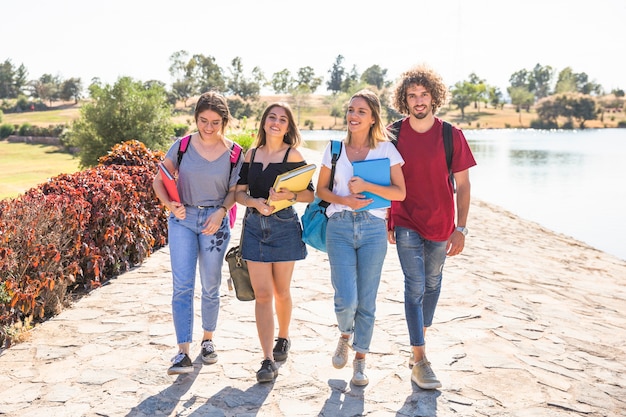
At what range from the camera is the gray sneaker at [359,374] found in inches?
147

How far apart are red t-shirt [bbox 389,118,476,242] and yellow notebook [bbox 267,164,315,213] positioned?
625mm

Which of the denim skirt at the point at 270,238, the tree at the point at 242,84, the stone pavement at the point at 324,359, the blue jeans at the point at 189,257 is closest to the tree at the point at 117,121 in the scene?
the stone pavement at the point at 324,359

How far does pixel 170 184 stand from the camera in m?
3.69

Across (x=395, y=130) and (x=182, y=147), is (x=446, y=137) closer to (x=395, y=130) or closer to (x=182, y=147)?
(x=395, y=130)

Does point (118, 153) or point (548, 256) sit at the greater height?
point (118, 153)

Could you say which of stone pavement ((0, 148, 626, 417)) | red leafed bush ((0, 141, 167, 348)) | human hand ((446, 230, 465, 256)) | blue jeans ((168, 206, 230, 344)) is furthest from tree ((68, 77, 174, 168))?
human hand ((446, 230, 465, 256))

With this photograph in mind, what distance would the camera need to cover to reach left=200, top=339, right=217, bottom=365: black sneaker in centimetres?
407

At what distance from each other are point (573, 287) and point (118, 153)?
6365 millimetres

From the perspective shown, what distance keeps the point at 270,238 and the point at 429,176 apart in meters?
1.09

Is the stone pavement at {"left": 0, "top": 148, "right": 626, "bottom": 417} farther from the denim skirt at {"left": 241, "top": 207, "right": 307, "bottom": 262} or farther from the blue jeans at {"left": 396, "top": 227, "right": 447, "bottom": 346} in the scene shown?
the denim skirt at {"left": 241, "top": 207, "right": 307, "bottom": 262}

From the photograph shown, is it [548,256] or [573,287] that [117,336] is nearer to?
[573,287]

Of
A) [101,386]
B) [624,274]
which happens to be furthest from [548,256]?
[101,386]

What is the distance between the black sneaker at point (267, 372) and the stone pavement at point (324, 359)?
0.06 meters

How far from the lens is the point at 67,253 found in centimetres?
534
